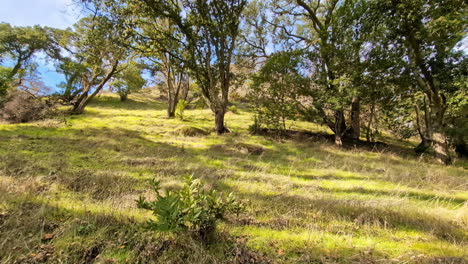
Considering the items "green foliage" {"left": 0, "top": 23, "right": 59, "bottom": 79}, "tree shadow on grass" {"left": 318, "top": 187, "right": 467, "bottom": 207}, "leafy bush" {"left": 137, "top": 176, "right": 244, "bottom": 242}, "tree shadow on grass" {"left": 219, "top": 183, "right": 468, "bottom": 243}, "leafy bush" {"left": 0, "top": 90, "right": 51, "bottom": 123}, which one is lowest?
"tree shadow on grass" {"left": 318, "top": 187, "right": 467, "bottom": 207}

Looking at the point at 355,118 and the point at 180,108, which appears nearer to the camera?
the point at 355,118

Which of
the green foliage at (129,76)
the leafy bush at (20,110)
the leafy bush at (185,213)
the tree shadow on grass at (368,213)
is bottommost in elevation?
the tree shadow on grass at (368,213)

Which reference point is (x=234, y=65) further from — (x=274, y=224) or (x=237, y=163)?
(x=274, y=224)

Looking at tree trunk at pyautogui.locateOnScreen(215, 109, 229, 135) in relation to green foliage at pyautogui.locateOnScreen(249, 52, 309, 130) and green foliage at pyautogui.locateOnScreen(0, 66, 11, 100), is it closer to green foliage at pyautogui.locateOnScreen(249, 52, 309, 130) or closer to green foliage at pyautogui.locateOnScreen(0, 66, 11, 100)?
green foliage at pyautogui.locateOnScreen(249, 52, 309, 130)

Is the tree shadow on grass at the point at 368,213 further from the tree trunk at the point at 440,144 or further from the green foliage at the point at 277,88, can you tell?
the tree trunk at the point at 440,144

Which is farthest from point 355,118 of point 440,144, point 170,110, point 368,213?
point 170,110

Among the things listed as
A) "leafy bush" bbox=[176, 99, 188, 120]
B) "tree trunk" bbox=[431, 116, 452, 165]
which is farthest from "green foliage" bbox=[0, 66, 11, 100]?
Result: "tree trunk" bbox=[431, 116, 452, 165]

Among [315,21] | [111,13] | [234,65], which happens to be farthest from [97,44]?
[315,21]

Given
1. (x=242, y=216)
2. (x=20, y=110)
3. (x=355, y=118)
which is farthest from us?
(x=20, y=110)

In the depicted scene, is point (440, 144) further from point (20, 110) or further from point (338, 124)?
point (20, 110)

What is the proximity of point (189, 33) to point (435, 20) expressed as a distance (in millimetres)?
11041

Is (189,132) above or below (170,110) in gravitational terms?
below

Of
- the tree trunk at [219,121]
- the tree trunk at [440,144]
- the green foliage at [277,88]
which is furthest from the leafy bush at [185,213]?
the tree trunk at [440,144]

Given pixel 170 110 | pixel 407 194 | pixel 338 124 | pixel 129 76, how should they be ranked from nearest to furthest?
1. pixel 407 194
2. pixel 338 124
3. pixel 170 110
4. pixel 129 76
